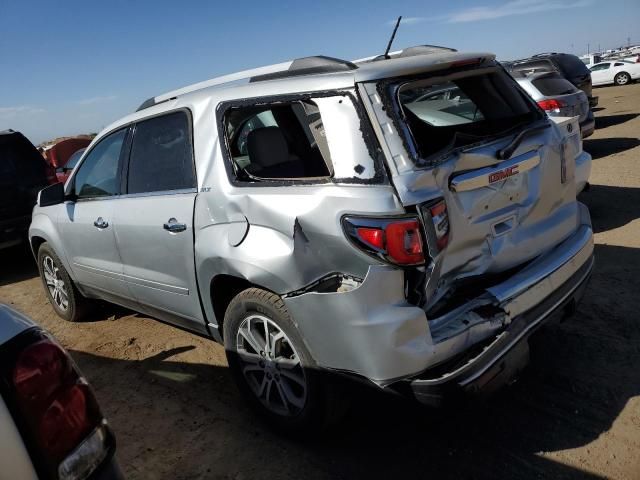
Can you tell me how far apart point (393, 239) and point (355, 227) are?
169 millimetres

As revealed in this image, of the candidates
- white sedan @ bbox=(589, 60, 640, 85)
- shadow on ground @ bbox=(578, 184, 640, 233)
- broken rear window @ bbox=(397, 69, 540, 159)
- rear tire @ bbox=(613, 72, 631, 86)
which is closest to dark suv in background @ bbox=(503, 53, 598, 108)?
shadow on ground @ bbox=(578, 184, 640, 233)

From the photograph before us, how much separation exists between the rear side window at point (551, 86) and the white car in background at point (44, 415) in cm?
834

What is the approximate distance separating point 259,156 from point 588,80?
10500 millimetres

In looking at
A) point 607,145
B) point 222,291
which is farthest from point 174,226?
point 607,145

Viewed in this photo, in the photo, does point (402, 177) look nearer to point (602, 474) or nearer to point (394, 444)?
point (394, 444)

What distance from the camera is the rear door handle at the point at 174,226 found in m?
3.10

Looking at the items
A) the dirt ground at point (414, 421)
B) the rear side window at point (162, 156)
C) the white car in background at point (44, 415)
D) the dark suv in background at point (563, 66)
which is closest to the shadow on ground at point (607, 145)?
the dark suv in background at point (563, 66)

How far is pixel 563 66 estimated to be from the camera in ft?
36.7

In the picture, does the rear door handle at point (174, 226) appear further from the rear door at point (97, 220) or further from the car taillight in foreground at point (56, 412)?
the car taillight in foreground at point (56, 412)

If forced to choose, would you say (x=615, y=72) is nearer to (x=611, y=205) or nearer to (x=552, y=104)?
(x=552, y=104)

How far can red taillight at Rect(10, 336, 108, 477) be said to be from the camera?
1431 millimetres

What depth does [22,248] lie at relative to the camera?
8.86 metres

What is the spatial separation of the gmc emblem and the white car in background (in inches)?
75.3

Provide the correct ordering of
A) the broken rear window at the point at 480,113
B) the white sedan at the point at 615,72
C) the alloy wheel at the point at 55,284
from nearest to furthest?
the broken rear window at the point at 480,113, the alloy wheel at the point at 55,284, the white sedan at the point at 615,72
